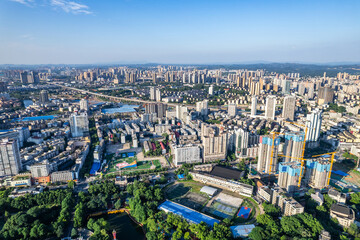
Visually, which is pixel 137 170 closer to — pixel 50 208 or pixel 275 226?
pixel 50 208

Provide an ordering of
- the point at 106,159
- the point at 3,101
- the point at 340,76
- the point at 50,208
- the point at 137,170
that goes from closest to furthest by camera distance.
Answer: the point at 50,208 → the point at 137,170 → the point at 106,159 → the point at 3,101 → the point at 340,76

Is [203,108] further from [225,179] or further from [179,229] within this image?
[179,229]

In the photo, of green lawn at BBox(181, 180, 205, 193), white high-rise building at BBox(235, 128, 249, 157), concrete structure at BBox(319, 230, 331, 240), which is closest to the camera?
concrete structure at BBox(319, 230, 331, 240)

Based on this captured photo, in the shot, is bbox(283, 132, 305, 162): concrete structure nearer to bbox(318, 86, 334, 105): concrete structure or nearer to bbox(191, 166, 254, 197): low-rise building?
bbox(191, 166, 254, 197): low-rise building

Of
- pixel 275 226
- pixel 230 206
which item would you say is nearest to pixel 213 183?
pixel 230 206

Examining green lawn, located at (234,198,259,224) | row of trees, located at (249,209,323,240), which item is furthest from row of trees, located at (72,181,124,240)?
row of trees, located at (249,209,323,240)

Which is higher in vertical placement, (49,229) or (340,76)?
(340,76)
